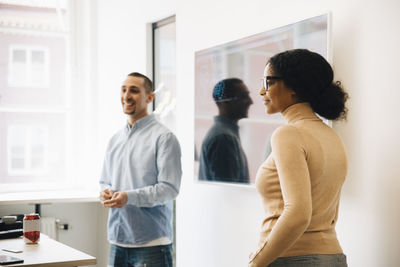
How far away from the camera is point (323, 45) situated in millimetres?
2260

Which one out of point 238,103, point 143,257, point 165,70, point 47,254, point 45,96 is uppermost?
point 165,70

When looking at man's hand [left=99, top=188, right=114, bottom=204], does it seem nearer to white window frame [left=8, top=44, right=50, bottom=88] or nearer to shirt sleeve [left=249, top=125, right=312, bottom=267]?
shirt sleeve [left=249, top=125, right=312, bottom=267]

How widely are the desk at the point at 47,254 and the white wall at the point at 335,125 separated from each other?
0.96 m

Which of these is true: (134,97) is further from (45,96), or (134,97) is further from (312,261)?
(45,96)

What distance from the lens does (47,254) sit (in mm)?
2203

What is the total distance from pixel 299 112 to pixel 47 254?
117 cm

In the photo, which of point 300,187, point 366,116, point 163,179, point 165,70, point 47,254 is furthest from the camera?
point 165,70

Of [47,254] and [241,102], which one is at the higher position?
[241,102]

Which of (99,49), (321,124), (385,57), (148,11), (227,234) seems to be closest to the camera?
(321,124)

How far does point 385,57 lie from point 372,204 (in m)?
0.55

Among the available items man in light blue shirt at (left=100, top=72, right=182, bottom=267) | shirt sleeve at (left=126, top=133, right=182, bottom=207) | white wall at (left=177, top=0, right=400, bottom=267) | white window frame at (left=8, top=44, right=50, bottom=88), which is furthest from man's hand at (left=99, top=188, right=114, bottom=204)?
white window frame at (left=8, top=44, right=50, bottom=88)

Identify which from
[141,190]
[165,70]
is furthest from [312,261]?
[165,70]

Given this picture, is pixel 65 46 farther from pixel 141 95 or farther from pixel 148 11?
pixel 141 95

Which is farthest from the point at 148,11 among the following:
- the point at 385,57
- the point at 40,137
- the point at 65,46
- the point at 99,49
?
the point at 385,57
